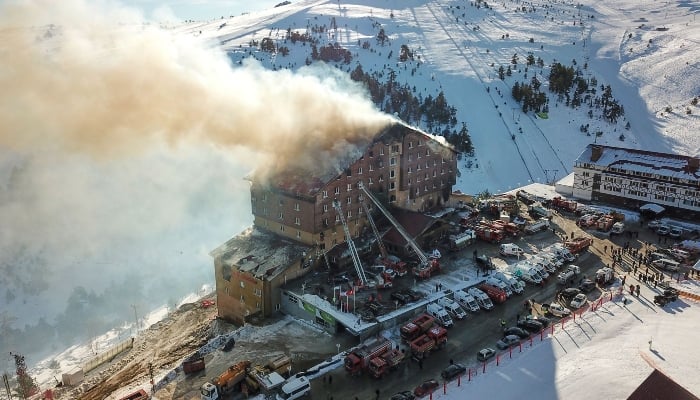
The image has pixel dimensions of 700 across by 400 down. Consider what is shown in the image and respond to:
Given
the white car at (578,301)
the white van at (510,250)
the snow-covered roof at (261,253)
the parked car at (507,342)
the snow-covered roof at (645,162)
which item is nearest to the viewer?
the parked car at (507,342)

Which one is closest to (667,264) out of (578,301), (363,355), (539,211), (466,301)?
(578,301)

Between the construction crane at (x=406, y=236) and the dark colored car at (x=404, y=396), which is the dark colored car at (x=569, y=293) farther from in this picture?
the dark colored car at (x=404, y=396)

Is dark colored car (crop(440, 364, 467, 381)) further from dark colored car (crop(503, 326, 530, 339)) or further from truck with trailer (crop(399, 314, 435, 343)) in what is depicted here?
dark colored car (crop(503, 326, 530, 339))

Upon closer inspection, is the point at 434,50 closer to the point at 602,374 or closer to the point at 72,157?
the point at 72,157

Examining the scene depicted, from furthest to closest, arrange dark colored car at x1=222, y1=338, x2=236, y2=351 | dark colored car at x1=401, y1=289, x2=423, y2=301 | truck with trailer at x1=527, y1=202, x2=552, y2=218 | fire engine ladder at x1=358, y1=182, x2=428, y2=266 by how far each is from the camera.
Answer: truck with trailer at x1=527, y1=202, x2=552, y2=218 → fire engine ladder at x1=358, y1=182, x2=428, y2=266 → dark colored car at x1=401, y1=289, x2=423, y2=301 → dark colored car at x1=222, y1=338, x2=236, y2=351

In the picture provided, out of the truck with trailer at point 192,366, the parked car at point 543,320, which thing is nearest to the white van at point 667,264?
the parked car at point 543,320

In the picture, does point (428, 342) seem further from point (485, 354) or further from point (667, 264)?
point (667, 264)

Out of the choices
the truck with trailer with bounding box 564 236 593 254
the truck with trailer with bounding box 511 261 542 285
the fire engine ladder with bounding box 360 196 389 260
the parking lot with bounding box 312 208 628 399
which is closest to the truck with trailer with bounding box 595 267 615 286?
the parking lot with bounding box 312 208 628 399
